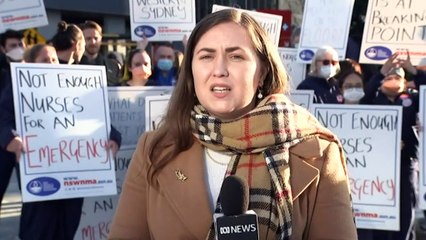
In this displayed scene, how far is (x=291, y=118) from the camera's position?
6.31 ft

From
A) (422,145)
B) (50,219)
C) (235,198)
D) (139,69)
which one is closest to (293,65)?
(139,69)

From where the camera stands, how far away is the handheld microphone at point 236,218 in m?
1.47

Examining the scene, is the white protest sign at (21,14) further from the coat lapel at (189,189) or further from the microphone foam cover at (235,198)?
the microphone foam cover at (235,198)

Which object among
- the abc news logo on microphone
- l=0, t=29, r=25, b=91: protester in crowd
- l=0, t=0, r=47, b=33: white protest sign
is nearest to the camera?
the abc news logo on microphone

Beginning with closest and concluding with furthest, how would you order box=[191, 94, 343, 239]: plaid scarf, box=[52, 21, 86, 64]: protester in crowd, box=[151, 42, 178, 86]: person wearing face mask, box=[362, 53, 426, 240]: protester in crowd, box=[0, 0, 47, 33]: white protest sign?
box=[191, 94, 343, 239]: plaid scarf
box=[362, 53, 426, 240]: protester in crowd
box=[52, 21, 86, 64]: protester in crowd
box=[151, 42, 178, 86]: person wearing face mask
box=[0, 0, 47, 33]: white protest sign

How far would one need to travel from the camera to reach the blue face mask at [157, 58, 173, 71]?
6.48m

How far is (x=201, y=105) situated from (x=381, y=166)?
3230mm

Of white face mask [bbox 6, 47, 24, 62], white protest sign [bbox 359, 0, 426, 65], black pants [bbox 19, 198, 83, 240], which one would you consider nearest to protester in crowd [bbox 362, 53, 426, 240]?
white protest sign [bbox 359, 0, 426, 65]

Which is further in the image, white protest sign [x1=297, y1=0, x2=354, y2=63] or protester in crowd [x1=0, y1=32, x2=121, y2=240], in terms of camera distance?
white protest sign [x1=297, y1=0, x2=354, y2=63]

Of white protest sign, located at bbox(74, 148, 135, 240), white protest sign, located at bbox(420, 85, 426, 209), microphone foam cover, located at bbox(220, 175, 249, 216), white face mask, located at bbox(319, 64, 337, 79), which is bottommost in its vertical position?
white protest sign, located at bbox(74, 148, 135, 240)

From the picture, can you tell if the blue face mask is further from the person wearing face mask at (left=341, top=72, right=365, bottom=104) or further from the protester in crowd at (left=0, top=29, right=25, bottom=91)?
the person wearing face mask at (left=341, top=72, right=365, bottom=104)

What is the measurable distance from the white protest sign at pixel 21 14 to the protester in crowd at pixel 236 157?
16.3 ft

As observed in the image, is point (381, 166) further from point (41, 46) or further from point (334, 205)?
point (334, 205)

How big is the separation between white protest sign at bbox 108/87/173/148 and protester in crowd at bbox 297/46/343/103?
1.26 meters
